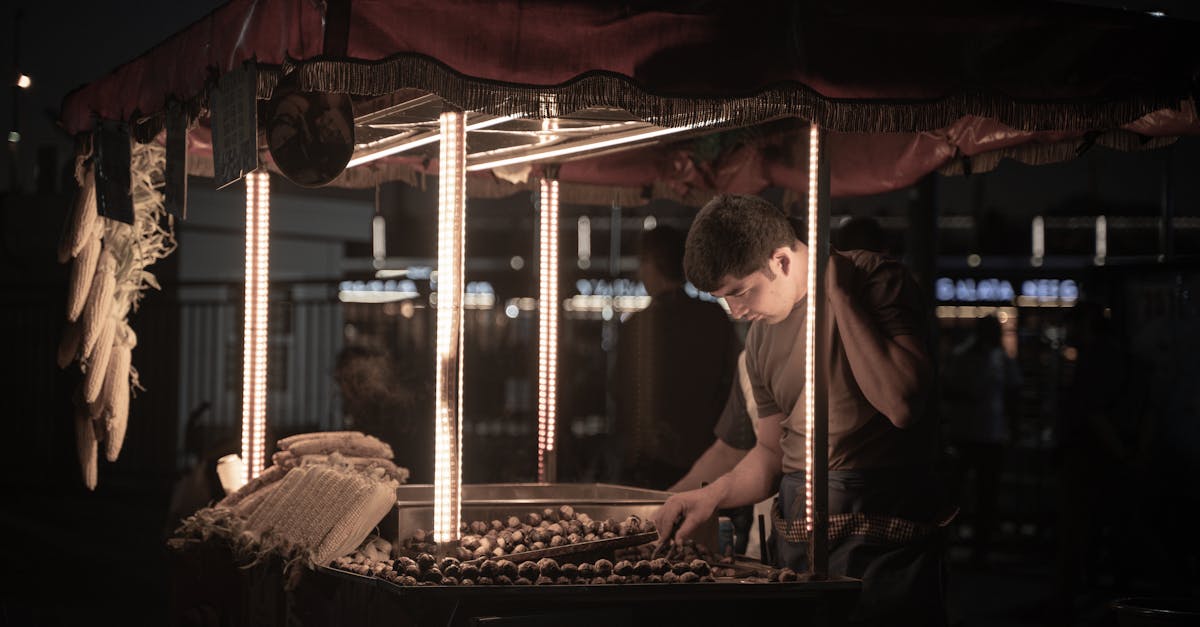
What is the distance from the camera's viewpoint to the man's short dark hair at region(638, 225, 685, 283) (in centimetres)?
679

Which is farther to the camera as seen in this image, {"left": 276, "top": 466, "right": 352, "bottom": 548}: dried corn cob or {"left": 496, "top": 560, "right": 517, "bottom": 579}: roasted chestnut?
{"left": 276, "top": 466, "right": 352, "bottom": 548}: dried corn cob

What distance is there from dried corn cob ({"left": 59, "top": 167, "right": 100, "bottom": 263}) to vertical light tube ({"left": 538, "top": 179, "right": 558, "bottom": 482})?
2.11 metres

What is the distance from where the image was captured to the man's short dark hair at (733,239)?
4344mm

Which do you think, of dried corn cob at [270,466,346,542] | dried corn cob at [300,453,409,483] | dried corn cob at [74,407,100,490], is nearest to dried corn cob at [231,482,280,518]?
dried corn cob at [300,453,409,483]

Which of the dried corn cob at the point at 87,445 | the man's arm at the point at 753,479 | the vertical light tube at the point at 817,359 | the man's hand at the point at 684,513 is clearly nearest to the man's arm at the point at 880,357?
the vertical light tube at the point at 817,359

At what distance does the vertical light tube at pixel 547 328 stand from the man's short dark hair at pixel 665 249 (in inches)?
23.4

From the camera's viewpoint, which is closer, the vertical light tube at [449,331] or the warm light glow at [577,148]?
the vertical light tube at [449,331]

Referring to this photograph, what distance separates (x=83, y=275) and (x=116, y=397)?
1.95 ft

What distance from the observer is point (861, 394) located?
436cm

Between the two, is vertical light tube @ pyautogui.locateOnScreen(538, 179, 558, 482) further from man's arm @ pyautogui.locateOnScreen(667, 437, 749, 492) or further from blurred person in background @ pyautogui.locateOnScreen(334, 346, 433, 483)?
man's arm @ pyautogui.locateOnScreen(667, 437, 749, 492)

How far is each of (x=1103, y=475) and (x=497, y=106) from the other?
667cm

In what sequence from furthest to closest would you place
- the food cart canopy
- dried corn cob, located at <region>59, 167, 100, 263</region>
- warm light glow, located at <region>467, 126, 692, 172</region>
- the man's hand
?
dried corn cob, located at <region>59, 167, 100, 263</region>, warm light glow, located at <region>467, 126, 692, 172</region>, the man's hand, the food cart canopy

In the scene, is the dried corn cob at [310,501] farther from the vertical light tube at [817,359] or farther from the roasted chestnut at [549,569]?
the vertical light tube at [817,359]

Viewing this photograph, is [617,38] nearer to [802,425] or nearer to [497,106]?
[497,106]
